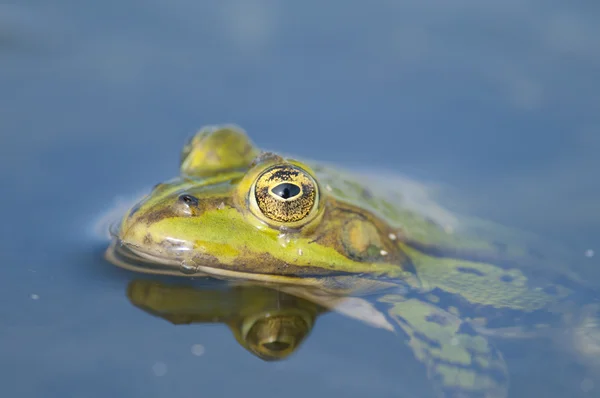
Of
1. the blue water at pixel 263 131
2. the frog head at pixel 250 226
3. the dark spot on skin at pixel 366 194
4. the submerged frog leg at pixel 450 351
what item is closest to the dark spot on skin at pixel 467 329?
the submerged frog leg at pixel 450 351

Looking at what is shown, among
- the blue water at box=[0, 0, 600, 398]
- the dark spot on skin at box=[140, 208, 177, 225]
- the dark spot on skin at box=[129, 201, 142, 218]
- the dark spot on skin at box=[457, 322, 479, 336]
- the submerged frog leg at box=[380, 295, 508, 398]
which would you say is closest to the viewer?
the blue water at box=[0, 0, 600, 398]

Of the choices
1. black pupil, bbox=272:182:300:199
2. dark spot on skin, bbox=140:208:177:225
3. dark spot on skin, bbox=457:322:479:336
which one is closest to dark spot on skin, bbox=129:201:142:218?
dark spot on skin, bbox=140:208:177:225

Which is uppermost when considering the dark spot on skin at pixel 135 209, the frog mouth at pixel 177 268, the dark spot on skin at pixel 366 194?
the dark spot on skin at pixel 366 194

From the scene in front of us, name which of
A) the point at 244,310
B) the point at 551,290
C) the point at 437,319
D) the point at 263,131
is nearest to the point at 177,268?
the point at 244,310

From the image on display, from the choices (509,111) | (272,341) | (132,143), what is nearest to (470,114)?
(509,111)

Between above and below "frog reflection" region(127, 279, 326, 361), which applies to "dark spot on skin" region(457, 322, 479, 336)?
above

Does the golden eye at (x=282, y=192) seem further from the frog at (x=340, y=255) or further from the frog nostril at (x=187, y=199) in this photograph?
the frog nostril at (x=187, y=199)

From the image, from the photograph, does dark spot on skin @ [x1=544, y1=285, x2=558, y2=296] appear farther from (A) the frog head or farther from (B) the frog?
(A) the frog head

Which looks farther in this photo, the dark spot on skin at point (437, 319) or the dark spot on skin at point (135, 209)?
the dark spot on skin at point (437, 319)

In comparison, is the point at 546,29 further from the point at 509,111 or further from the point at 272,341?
the point at 272,341
